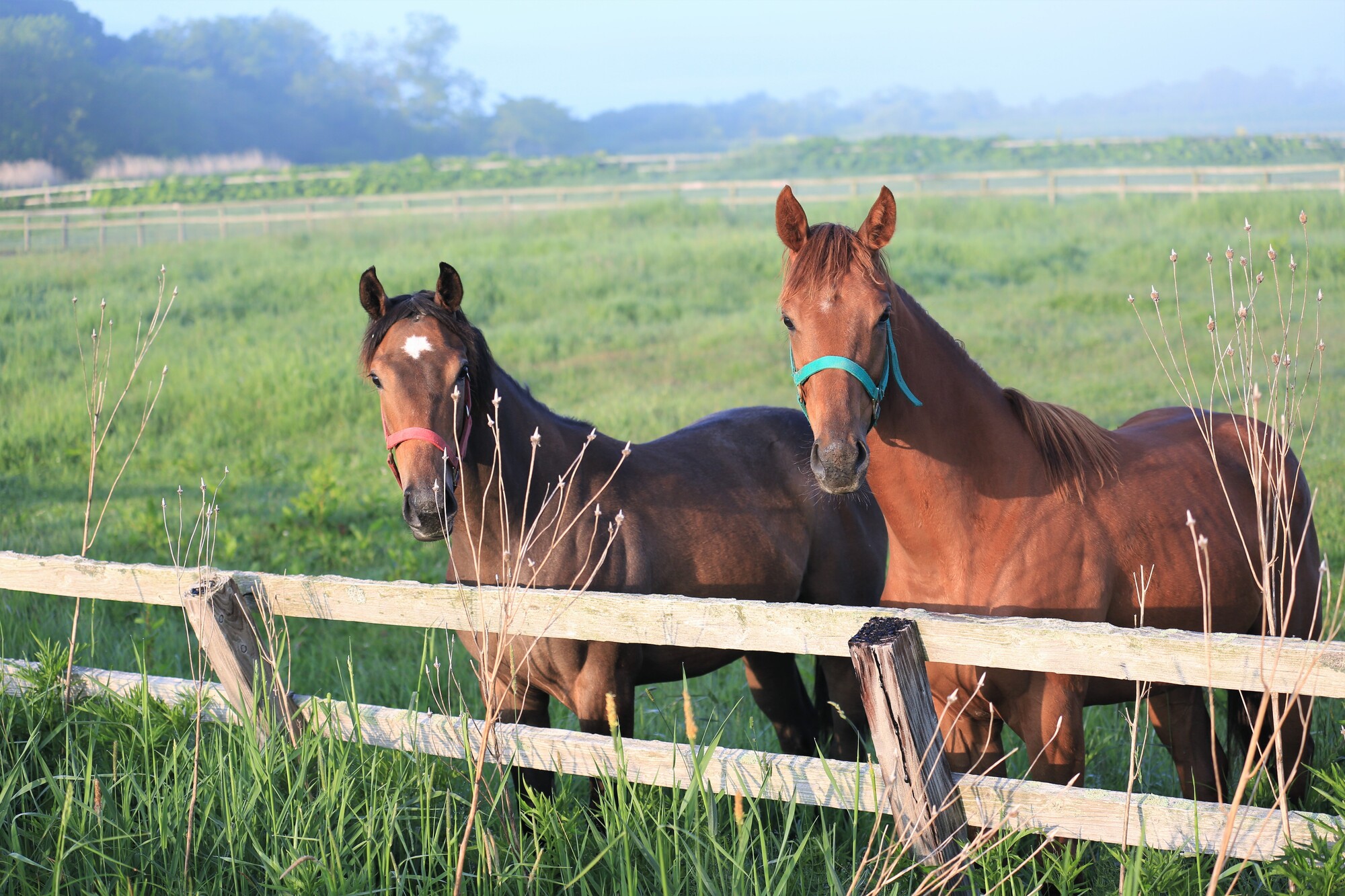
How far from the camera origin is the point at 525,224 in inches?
1059

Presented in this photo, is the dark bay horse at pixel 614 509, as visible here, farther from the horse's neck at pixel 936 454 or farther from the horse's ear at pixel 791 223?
the horse's ear at pixel 791 223

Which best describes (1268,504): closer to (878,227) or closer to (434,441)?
(878,227)

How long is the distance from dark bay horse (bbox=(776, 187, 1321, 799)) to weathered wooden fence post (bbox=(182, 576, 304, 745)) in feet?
6.71

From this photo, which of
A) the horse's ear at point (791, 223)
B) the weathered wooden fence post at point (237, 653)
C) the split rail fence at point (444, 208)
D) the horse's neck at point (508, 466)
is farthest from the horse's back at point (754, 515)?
the split rail fence at point (444, 208)

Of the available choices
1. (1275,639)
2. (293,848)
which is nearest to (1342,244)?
(1275,639)

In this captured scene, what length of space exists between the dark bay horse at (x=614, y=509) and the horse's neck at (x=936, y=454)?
831 mm

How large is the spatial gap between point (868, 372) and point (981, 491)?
64 centimetres

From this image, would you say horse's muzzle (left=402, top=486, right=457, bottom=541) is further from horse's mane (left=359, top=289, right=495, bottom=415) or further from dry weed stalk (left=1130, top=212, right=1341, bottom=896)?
dry weed stalk (left=1130, top=212, right=1341, bottom=896)

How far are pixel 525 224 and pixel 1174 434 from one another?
24.5 m

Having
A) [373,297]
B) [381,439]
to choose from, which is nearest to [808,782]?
[373,297]

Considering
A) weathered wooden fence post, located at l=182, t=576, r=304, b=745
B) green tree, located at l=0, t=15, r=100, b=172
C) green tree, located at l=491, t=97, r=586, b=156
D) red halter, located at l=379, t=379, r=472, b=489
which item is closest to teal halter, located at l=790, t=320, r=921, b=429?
red halter, located at l=379, t=379, r=472, b=489

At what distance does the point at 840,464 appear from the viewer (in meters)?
2.85

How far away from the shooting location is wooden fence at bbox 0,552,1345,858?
251 cm

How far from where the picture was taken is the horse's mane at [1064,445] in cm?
339
